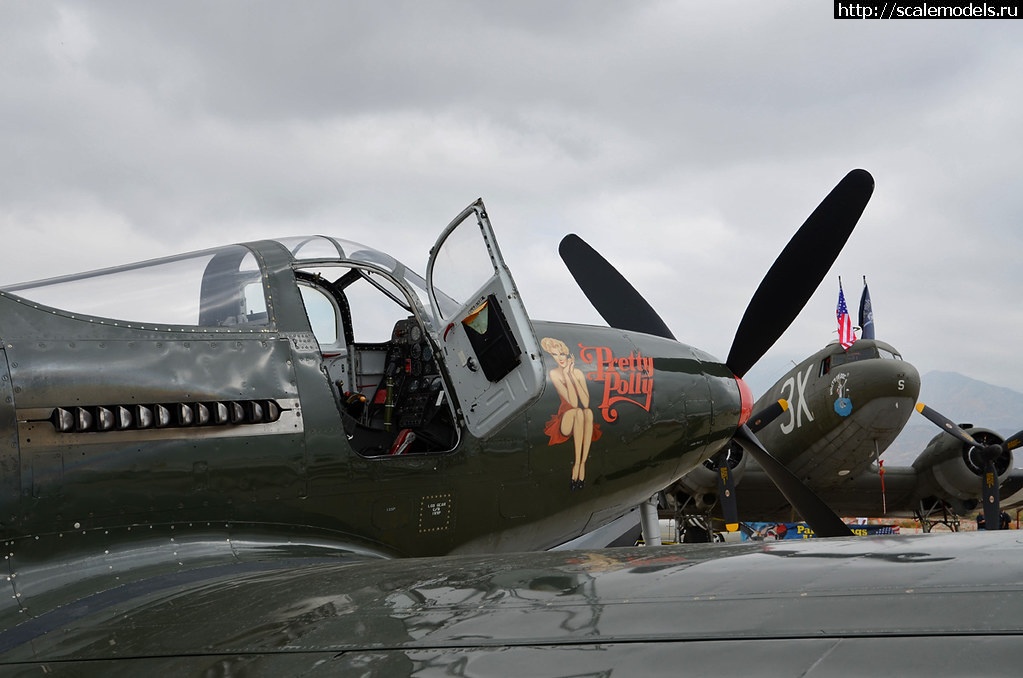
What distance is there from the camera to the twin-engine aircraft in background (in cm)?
1853

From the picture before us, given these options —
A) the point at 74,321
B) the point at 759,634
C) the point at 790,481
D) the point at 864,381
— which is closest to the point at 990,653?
the point at 759,634

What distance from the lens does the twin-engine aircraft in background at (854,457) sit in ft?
60.8

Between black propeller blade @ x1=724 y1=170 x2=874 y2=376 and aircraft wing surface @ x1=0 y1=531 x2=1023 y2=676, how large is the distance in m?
4.59

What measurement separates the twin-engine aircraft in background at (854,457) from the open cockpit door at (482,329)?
13.5m

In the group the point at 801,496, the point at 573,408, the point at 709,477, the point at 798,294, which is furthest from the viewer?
the point at 709,477

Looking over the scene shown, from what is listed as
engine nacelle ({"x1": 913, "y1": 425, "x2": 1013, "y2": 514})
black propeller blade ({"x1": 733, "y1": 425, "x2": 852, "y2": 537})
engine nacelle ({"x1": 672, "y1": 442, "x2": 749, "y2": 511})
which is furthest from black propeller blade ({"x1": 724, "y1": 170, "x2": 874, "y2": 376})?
engine nacelle ({"x1": 913, "y1": 425, "x2": 1013, "y2": 514})

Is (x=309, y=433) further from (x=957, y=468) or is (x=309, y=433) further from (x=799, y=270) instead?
(x=957, y=468)

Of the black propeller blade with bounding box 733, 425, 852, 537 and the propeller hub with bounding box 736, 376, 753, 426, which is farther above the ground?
the propeller hub with bounding box 736, 376, 753, 426

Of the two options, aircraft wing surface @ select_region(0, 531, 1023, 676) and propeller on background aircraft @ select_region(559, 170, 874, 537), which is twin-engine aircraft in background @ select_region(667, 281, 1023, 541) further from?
aircraft wing surface @ select_region(0, 531, 1023, 676)

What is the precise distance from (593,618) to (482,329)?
2.63 metres

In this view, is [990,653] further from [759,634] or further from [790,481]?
[790,481]

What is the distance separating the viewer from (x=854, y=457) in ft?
64.0

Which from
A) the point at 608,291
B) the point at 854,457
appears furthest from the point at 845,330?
the point at 608,291

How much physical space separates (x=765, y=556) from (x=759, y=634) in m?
0.74
